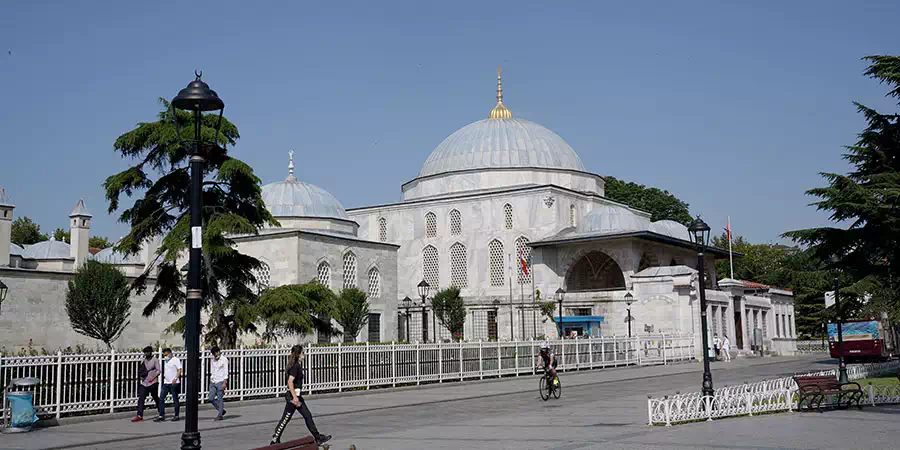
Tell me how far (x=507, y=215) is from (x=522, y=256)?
2.75 meters

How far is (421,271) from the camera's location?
5278 cm

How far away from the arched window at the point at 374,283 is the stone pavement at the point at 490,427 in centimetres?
2275

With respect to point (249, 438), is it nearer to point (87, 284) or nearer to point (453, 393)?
point (453, 393)

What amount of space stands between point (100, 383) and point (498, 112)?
45.7 m

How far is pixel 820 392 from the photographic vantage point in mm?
13227

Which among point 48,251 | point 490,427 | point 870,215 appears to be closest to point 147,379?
point 490,427

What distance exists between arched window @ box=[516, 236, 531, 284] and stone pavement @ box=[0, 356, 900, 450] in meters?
28.6

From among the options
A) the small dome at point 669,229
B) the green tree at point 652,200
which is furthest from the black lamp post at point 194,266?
the green tree at point 652,200

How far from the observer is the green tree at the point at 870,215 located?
20.6 meters

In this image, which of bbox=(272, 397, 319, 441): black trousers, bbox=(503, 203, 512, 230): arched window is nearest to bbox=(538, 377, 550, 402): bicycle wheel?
bbox=(272, 397, 319, 441): black trousers

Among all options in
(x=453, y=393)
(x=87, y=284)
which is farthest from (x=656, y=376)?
(x=87, y=284)

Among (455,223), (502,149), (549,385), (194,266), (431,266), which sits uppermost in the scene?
(502,149)

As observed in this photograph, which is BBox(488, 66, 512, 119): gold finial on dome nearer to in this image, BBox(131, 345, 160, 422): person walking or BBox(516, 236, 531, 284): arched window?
BBox(516, 236, 531, 284): arched window

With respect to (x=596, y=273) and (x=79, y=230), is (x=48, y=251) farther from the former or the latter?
(x=596, y=273)
